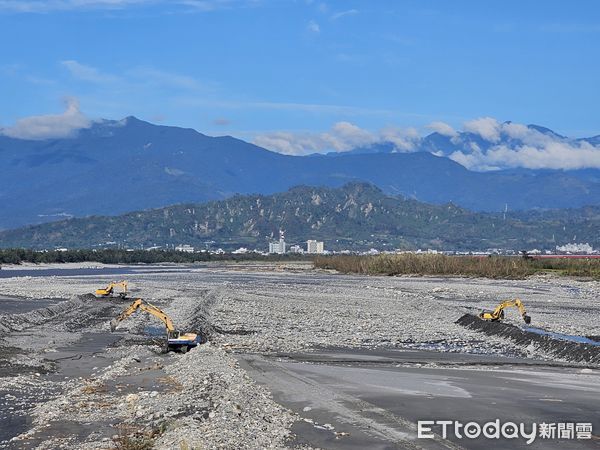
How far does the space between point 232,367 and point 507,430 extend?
1000 centimetres

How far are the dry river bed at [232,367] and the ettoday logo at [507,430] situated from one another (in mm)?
462

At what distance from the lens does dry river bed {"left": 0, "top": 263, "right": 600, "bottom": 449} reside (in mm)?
16672

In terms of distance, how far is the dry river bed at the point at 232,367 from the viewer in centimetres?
1667

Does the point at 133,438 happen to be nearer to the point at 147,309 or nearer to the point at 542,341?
Result: the point at 147,309

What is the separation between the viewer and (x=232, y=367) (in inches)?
1011

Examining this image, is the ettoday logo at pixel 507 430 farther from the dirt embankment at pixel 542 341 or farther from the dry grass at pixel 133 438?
the dirt embankment at pixel 542 341

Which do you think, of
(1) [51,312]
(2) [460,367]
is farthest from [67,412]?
(1) [51,312]

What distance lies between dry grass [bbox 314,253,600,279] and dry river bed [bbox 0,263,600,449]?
2259 inches

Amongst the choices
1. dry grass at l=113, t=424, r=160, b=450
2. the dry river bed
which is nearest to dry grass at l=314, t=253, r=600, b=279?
the dry river bed

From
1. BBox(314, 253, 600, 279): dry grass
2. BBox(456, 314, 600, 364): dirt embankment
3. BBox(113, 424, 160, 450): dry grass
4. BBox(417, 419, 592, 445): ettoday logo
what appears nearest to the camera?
BBox(113, 424, 160, 450): dry grass

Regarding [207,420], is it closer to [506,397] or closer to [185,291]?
[506,397]

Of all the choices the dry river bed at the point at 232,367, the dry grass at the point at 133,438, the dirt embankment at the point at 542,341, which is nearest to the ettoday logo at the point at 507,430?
the dry river bed at the point at 232,367

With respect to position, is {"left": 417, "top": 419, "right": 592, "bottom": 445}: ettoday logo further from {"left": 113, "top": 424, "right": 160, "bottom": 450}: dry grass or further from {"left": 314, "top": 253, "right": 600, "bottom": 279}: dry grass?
{"left": 314, "top": 253, "right": 600, "bottom": 279}: dry grass

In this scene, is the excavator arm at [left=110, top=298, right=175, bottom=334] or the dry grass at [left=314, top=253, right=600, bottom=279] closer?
the excavator arm at [left=110, top=298, right=175, bottom=334]
